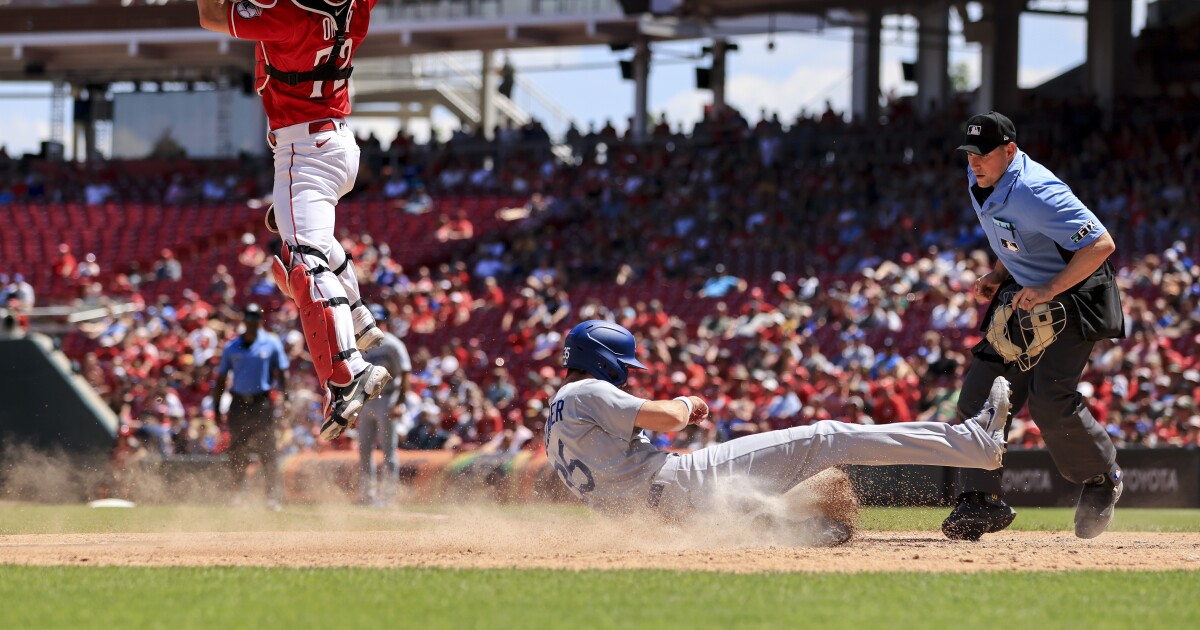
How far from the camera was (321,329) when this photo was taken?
6.74 m

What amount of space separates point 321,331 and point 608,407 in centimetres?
152

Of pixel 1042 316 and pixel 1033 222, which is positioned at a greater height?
pixel 1033 222

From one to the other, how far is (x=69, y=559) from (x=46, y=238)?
80.4 feet

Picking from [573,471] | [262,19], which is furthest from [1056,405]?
[262,19]

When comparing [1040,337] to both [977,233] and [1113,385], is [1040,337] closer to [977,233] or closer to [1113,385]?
[1113,385]

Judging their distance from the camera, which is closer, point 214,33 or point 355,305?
point 355,305

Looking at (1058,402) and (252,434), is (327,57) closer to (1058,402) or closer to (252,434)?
(1058,402)

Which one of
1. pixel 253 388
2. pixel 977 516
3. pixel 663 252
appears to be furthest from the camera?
pixel 663 252

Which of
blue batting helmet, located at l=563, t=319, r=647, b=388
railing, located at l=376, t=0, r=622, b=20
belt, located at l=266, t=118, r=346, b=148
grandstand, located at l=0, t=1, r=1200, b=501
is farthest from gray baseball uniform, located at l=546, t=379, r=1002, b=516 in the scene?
railing, located at l=376, t=0, r=622, b=20

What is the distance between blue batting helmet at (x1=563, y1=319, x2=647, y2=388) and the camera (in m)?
6.57

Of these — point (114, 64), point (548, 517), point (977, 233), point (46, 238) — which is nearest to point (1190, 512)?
point (548, 517)

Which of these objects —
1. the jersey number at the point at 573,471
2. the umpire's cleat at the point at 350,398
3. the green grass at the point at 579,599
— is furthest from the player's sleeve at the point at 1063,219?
the umpire's cleat at the point at 350,398

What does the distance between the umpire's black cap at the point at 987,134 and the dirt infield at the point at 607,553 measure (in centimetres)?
206

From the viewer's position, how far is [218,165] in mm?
32875
